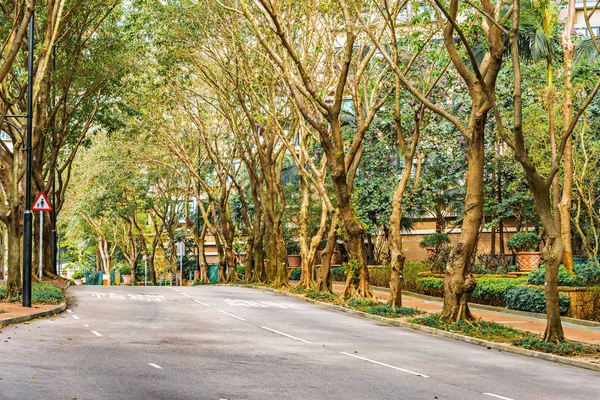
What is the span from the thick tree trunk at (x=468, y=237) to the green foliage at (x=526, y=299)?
14.7 ft

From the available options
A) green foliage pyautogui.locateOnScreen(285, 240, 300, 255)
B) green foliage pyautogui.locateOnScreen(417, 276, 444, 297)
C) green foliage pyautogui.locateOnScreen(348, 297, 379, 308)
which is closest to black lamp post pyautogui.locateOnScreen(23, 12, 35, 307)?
green foliage pyautogui.locateOnScreen(348, 297, 379, 308)

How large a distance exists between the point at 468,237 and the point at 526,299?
5.54 metres

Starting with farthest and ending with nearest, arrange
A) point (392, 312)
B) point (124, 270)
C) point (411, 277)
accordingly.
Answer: point (124, 270)
point (411, 277)
point (392, 312)

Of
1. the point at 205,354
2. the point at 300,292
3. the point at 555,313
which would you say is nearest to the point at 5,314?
the point at 205,354

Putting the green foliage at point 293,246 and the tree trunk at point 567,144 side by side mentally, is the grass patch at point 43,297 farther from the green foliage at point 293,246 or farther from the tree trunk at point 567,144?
the green foliage at point 293,246

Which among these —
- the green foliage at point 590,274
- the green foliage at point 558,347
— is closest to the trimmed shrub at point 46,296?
the green foliage at point 558,347

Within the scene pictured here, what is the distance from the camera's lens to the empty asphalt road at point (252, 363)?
35.5 ft

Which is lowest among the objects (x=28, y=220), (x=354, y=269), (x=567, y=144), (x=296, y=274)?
(x=296, y=274)

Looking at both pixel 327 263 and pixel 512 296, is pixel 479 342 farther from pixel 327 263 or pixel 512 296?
pixel 327 263

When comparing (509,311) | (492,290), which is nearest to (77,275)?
(492,290)

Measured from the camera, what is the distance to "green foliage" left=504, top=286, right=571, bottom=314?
2498cm

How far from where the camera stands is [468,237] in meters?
20.9

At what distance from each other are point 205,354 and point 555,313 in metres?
7.32

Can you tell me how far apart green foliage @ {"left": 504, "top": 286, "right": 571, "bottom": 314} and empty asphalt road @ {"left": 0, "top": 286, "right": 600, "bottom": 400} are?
200 inches
